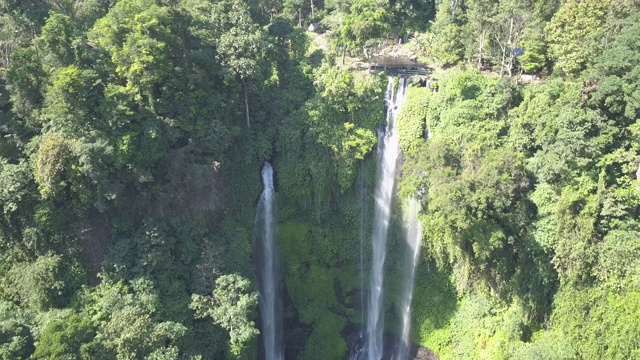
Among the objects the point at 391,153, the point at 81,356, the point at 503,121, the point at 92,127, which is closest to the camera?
the point at 81,356

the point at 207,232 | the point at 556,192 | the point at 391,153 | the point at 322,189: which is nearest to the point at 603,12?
the point at 556,192

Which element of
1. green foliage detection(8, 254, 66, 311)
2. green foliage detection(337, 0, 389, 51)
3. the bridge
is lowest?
green foliage detection(8, 254, 66, 311)

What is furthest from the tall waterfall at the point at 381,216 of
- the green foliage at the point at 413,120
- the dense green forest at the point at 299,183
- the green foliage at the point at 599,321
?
the green foliage at the point at 599,321

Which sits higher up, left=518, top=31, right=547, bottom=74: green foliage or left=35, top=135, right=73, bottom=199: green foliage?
left=518, top=31, right=547, bottom=74: green foliage

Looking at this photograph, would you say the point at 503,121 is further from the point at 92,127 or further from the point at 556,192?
the point at 92,127

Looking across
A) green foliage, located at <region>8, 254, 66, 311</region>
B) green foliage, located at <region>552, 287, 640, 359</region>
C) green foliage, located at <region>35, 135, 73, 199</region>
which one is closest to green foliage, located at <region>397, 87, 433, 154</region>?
green foliage, located at <region>552, 287, 640, 359</region>

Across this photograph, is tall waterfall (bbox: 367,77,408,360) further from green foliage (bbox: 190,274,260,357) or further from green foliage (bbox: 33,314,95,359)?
green foliage (bbox: 33,314,95,359)
